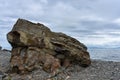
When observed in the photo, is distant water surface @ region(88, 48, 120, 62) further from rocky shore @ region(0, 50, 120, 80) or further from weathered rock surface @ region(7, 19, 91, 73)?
weathered rock surface @ region(7, 19, 91, 73)

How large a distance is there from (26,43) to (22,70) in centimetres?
260

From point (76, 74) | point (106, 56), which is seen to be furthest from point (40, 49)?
point (106, 56)

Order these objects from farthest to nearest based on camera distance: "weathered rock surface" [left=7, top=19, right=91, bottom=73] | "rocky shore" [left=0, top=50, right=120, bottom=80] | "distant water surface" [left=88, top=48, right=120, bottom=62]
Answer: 1. "distant water surface" [left=88, top=48, right=120, bottom=62]
2. "weathered rock surface" [left=7, top=19, right=91, bottom=73]
3. "rocky shore" [left=0, top=50, right=120, bottom=80]

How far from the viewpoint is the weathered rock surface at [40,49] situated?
31.4m

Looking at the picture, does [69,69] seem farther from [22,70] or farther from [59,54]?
[22,70]

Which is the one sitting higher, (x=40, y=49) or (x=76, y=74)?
(x=40, y=49)

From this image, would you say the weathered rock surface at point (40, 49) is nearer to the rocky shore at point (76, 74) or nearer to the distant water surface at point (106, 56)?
the rocky shore at point (76, 74)

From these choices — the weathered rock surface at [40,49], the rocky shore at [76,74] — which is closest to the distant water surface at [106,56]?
the rocky shore at [76,74]

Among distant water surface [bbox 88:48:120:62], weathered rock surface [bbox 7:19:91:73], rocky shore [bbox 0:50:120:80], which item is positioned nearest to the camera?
rocky shore [bbox 0:50:120:80]

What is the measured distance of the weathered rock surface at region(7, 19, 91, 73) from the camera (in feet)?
103

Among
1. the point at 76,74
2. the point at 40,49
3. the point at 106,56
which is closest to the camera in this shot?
the point at 76,74

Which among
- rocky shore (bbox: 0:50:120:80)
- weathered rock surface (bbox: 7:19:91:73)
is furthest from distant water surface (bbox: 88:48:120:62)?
weathered rock surface (bbox: 7:19:91:73)

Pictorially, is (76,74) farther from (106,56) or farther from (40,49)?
(106,56)

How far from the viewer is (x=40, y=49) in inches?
1276
